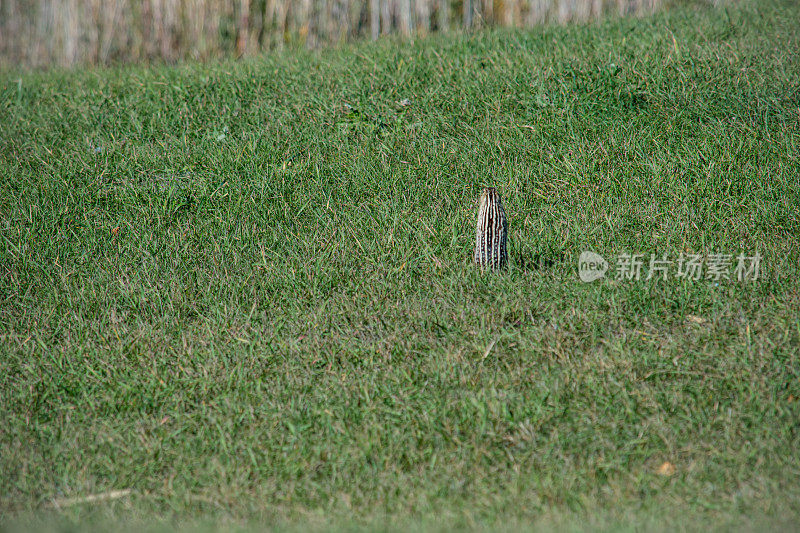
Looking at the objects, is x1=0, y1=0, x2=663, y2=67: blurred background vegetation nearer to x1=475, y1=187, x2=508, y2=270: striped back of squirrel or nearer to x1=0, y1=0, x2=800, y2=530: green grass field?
x1=0, y1=0, x2=800, y2=530: green grass field

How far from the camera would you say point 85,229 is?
14.7 ft

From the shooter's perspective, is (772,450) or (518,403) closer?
(772,450)

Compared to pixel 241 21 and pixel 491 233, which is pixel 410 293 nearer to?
pixel 491 233

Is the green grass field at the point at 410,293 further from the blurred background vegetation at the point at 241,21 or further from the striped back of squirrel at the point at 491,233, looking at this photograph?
the blurred background vegetation at the point at 241,21

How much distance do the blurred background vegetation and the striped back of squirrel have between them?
13.3 feet

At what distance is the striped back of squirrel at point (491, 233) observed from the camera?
12.1 ft

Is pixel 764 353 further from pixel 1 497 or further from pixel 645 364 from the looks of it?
pixel 1 497

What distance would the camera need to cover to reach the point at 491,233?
372 centimetres

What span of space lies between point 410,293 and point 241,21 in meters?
4.92

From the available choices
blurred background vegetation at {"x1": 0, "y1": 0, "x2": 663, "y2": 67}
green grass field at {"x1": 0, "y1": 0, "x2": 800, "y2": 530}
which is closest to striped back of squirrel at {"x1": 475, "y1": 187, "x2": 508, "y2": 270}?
green grass field at {"x1": 0, "y1": 0, "x2": 800, "y2": 530}

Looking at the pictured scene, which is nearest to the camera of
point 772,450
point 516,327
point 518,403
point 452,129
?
point 772,450

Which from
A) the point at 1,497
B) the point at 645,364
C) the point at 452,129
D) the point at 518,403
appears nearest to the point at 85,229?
the point at 1,497

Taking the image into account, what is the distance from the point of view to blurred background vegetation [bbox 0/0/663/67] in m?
7.42

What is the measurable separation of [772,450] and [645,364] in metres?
0.61
